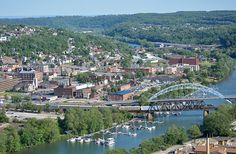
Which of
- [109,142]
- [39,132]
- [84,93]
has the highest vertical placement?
[39,132]

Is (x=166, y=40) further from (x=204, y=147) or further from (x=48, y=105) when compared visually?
(x=204, y=147)

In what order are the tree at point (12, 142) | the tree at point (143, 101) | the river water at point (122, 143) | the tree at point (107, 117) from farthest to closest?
the tree at point (143, 101), the tree at point (107, 117), the river water at point (122, 143), the tree at point (12, 142)

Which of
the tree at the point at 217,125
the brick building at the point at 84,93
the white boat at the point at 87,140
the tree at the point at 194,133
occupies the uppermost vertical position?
the tree at the point at 217,125

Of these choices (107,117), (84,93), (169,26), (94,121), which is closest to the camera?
(94,121)

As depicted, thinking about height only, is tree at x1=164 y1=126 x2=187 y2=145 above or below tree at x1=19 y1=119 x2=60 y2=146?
above

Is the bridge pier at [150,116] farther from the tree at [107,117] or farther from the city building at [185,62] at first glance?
the city building at [185,62]

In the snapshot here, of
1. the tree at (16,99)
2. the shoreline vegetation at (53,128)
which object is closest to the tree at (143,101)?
the shoreline vegetation at (53,128)

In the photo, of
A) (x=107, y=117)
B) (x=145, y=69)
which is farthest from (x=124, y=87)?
(x=107, y=117)

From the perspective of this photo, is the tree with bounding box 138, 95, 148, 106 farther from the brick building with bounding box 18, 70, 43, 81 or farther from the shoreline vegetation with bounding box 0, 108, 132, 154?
the brick building with bounding box 18, 70, 43, 81

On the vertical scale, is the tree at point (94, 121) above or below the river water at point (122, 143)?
above

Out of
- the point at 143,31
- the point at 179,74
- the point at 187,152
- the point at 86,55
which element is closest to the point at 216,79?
the point at 179,74

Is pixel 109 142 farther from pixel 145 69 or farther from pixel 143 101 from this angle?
pixel 145 69

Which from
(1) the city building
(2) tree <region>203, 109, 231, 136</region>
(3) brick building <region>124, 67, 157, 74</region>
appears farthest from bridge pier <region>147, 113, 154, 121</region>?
(1) the city building

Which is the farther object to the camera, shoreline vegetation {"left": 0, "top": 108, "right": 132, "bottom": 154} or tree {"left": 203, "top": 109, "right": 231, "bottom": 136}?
shoreline vegetation {"left": 0, "top": 108, "right": 132, "bottom": 154}
